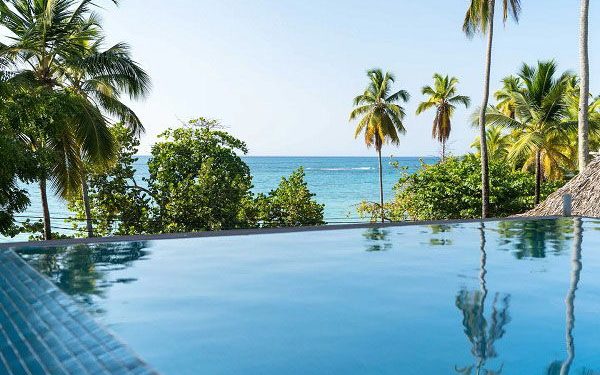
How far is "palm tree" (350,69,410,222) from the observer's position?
95.2 feet

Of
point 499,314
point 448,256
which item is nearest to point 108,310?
point 499,314

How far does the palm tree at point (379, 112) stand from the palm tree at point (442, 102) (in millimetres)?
3610

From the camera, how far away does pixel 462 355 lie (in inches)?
147

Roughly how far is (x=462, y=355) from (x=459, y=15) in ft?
56.0

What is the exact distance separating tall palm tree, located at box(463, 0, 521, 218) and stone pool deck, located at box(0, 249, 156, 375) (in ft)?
48.4

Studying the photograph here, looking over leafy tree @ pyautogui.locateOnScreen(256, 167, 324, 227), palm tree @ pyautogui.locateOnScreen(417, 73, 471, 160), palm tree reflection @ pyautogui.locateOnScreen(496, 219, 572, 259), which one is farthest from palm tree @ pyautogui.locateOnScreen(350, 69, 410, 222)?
palm tree reflection @ pyautogui.locateOnScreen(496, 219, 572, 259)

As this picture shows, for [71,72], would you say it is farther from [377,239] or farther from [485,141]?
[485,141]

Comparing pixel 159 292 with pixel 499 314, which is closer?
pixel 499 314

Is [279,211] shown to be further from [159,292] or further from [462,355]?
[462,355]

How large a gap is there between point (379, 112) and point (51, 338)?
25863mm

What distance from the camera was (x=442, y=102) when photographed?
32.8m

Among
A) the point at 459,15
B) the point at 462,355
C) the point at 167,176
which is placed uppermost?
the point at 459,15

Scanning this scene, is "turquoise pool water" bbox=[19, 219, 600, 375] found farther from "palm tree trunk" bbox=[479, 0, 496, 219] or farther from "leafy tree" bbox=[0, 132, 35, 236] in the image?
"palm tree trunk" bbox=[479, 0, 496, 219]

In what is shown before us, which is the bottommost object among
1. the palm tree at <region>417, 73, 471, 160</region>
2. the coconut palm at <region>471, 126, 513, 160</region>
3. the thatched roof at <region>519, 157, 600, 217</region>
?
the thatched roof at <region>519, 157, 600, 217</region>
